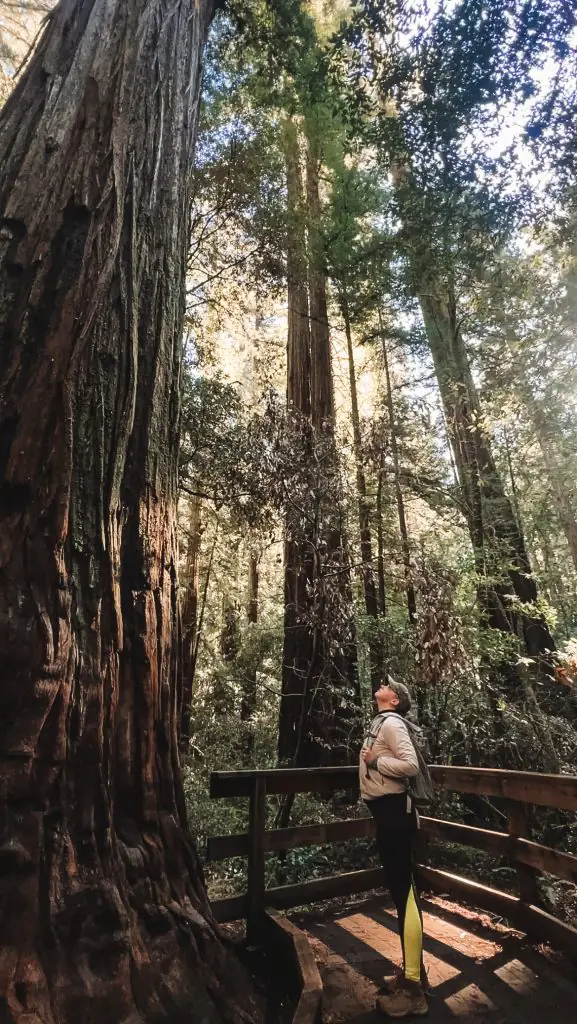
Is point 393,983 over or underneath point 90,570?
underneath

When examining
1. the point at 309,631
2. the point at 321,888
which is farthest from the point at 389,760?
the point at 309,631

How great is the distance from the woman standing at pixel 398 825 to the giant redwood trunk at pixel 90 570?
3.67ft

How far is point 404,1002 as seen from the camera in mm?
2426

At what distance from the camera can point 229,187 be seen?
277 inches

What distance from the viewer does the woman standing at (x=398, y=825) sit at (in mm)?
2516

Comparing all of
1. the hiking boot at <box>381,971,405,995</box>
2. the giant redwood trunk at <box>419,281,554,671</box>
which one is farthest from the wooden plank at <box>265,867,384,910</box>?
the giant redwood trunk at <box>419,281,554,671</box>

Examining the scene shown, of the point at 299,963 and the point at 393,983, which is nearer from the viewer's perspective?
the point at 299,963

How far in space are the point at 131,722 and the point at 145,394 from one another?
1334mm

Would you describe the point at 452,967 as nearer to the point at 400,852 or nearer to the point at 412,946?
the point at 412,946

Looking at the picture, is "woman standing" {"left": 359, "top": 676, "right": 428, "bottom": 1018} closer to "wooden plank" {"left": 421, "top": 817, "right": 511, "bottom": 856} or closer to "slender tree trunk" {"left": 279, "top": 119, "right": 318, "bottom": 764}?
"wooden plank" {"left": 421, "top": 817, "right": 511, "bottom": 856}

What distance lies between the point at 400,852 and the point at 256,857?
0.80m

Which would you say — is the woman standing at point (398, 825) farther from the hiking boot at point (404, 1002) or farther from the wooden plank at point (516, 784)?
the wooden plank at point (516, 784)

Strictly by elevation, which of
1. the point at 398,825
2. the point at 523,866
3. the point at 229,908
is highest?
the point at 398,825

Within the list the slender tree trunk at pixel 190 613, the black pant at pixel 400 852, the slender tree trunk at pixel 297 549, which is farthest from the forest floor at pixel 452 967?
the slender tree trunk at pixel 190 613
